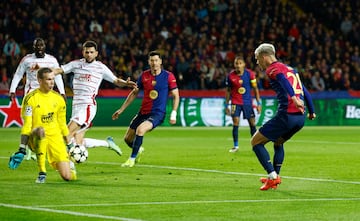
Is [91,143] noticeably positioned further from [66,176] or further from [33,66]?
[66,176]

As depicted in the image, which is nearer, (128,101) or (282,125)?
(282,125)

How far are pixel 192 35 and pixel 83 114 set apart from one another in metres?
19.9

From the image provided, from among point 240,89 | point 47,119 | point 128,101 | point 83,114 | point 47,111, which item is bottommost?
point 240,89

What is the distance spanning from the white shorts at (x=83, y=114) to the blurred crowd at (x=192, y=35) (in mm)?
14707

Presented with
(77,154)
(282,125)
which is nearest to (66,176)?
(77,154)

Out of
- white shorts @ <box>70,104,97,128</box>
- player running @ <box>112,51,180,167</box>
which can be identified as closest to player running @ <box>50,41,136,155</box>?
white shorts @ <box>70,104,97,128</box>

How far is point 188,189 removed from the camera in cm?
1314

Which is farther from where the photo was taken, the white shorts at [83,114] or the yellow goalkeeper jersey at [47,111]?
the white shorts at [83,114]

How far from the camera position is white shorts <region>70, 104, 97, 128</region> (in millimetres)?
16703

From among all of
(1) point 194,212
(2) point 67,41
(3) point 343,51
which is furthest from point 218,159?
(3) point 343,51

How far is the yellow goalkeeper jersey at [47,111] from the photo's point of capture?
44.1 feet

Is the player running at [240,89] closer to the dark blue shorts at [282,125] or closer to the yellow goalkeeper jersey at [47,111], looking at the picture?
the dark blue shorts at [282,125]

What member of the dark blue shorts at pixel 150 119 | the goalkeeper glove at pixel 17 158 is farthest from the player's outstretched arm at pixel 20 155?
the dark blue shorts at pixel 150 119

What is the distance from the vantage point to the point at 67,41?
32219 millimetres
